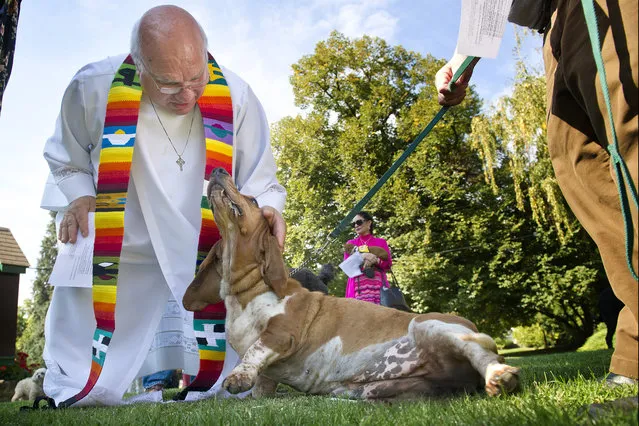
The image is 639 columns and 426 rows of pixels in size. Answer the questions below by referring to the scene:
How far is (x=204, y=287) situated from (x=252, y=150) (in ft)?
4.28

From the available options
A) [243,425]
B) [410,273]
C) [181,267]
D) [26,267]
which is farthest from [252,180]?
[410,273]

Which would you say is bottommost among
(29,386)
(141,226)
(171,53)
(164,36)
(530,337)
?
(530,337)

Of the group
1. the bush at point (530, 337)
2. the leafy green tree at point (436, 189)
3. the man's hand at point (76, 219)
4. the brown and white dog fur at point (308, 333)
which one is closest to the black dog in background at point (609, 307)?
the leafy green tree at point (436, 189)

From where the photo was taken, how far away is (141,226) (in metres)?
4.46

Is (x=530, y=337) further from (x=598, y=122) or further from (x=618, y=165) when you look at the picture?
(x=618, y=165)

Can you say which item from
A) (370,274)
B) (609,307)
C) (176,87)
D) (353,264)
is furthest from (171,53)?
(609,307)

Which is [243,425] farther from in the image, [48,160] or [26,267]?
[26,267]

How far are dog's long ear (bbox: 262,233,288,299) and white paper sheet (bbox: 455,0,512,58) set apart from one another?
6.54 feet

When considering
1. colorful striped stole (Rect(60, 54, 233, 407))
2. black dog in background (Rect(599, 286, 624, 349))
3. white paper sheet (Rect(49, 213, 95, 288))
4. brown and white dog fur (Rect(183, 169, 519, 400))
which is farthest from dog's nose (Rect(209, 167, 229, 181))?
black dog in background (Rect(599, 286, 624, 349))

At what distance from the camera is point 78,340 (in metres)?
4.24

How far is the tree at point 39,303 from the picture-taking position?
3881 centimetres

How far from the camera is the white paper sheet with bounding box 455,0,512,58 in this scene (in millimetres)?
2631

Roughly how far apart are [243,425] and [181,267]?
2.31 metres

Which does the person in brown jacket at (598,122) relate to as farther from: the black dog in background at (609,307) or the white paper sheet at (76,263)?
the black dog in background at (609,307)
